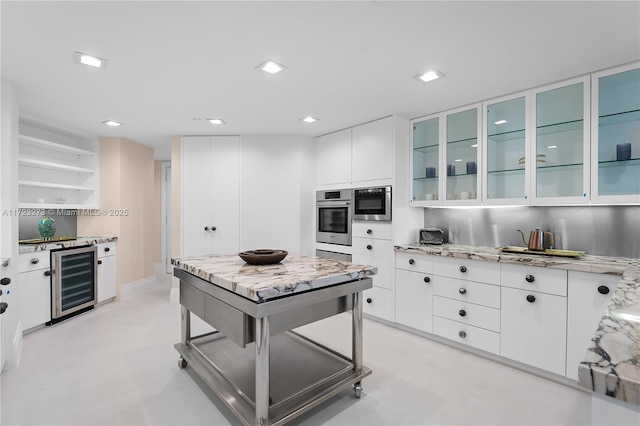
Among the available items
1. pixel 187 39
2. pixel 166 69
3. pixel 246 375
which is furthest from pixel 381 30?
pixel 246 375

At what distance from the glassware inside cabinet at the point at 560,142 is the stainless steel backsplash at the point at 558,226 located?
1.06 feet

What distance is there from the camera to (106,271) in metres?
4.30

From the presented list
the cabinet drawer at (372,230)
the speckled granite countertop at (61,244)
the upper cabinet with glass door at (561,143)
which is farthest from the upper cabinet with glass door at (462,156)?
the speckled granite countertop at (61,244)

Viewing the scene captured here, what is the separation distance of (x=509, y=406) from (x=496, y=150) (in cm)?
216

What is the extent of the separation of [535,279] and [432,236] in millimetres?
1160

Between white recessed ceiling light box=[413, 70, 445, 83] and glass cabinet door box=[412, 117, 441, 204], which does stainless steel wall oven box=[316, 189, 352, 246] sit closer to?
glass cabinet door box=[412, 117, 441, 204]

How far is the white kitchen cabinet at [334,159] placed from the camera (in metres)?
4.01

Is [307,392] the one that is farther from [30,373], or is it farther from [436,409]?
[30,373]

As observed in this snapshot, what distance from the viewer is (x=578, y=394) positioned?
7.26 feet

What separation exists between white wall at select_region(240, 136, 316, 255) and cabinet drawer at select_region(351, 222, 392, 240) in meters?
0.83

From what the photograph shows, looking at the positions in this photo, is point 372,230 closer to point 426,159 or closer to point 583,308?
point 426,159

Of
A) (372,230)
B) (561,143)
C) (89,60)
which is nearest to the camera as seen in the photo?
(89,60)

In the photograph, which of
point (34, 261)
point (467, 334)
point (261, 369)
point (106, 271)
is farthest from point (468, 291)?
point (106, 271)

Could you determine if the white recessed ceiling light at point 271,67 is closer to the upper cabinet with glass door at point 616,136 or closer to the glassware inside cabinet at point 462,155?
the glassware inside cabinet at point 462,155
